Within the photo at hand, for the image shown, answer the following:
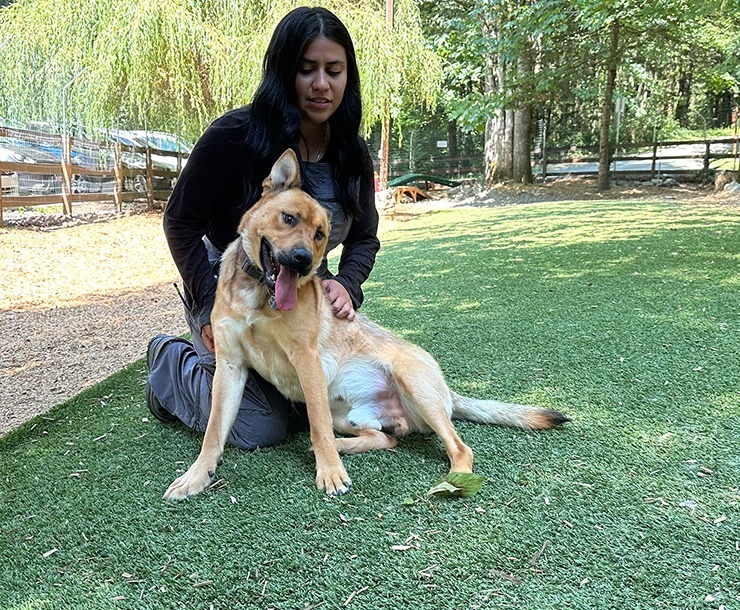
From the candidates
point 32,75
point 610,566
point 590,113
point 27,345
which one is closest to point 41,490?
point 610,566

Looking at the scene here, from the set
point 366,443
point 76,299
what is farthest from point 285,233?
point 76,299

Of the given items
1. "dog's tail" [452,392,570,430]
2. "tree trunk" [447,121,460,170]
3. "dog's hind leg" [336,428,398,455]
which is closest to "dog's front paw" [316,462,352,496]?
"dog's hind leg" [336,428,398,455]

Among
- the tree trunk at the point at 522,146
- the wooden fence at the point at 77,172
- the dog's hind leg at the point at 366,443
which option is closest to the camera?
the dog's hind leg at the point at 366,443

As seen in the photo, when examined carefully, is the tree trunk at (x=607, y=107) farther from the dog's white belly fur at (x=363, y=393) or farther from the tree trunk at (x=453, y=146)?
the dog's white belly fur at (x=363, y=393)

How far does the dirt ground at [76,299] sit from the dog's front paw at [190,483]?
1715 mm

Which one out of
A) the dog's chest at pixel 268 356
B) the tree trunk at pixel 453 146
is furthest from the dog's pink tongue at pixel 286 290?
the tree trunk at pixel 453 146

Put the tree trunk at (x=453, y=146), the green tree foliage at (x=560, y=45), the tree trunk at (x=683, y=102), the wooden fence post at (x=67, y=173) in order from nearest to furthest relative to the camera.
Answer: the wooden fence post at (x=67, y=173)
the green tree foliage at (x=560, y=45)
the tree trunk at (x=453, y=146)
the tree trunk at (x=683, y=102)

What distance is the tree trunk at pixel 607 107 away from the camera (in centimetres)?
1606

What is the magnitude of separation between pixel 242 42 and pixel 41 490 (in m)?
10.6

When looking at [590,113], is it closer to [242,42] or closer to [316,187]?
[242,42]

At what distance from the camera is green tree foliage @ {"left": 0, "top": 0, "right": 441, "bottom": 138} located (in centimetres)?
1080

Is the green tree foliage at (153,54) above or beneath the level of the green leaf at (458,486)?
above

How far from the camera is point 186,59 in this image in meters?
11.3

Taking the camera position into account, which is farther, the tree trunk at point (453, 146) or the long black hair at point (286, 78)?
the tree trunk at point (453, 146)
